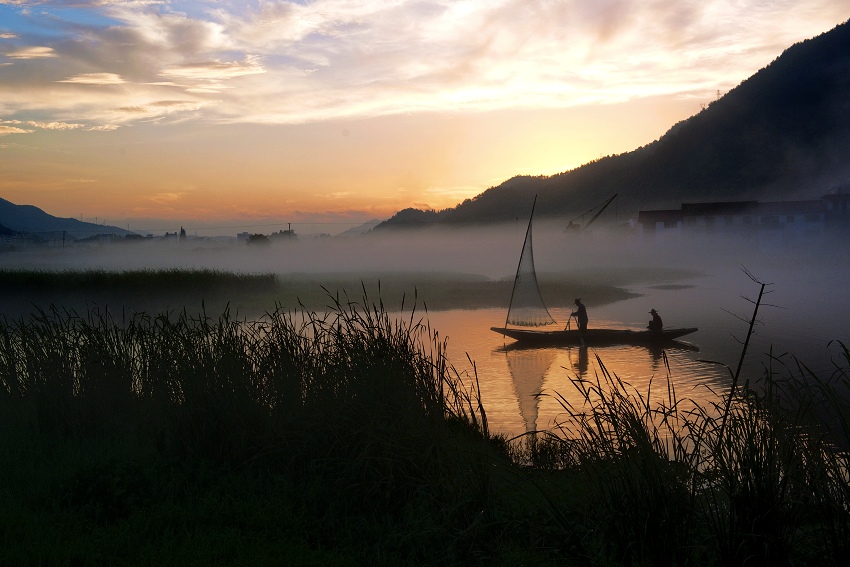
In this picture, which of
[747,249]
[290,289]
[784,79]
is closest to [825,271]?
[747,249]

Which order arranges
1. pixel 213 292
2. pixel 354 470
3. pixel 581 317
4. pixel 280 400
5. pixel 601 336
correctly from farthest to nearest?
1. pixel 213 292
2. pixel 601 336
3. pixel 581 317
4. pixel 280 400
5. pixel 354 470

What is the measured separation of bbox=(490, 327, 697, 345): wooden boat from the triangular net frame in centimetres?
542

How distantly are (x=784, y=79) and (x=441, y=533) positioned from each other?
15894 cm

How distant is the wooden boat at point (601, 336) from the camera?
2902 centimetres

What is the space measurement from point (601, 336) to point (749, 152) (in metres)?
117

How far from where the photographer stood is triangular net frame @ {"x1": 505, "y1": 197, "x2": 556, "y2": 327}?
3566 centimetres

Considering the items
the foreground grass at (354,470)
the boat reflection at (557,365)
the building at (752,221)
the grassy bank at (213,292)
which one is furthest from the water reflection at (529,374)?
the building at (752,221)

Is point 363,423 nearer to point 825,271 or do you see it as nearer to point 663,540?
point 663,540

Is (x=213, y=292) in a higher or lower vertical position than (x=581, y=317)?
higher

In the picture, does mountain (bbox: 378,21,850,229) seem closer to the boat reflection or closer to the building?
the building

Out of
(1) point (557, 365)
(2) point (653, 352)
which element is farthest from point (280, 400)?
(2) point (653, 352)

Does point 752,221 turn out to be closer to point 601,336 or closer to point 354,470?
point 601,336

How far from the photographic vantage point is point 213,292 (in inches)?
1519

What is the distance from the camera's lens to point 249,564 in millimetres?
6133
